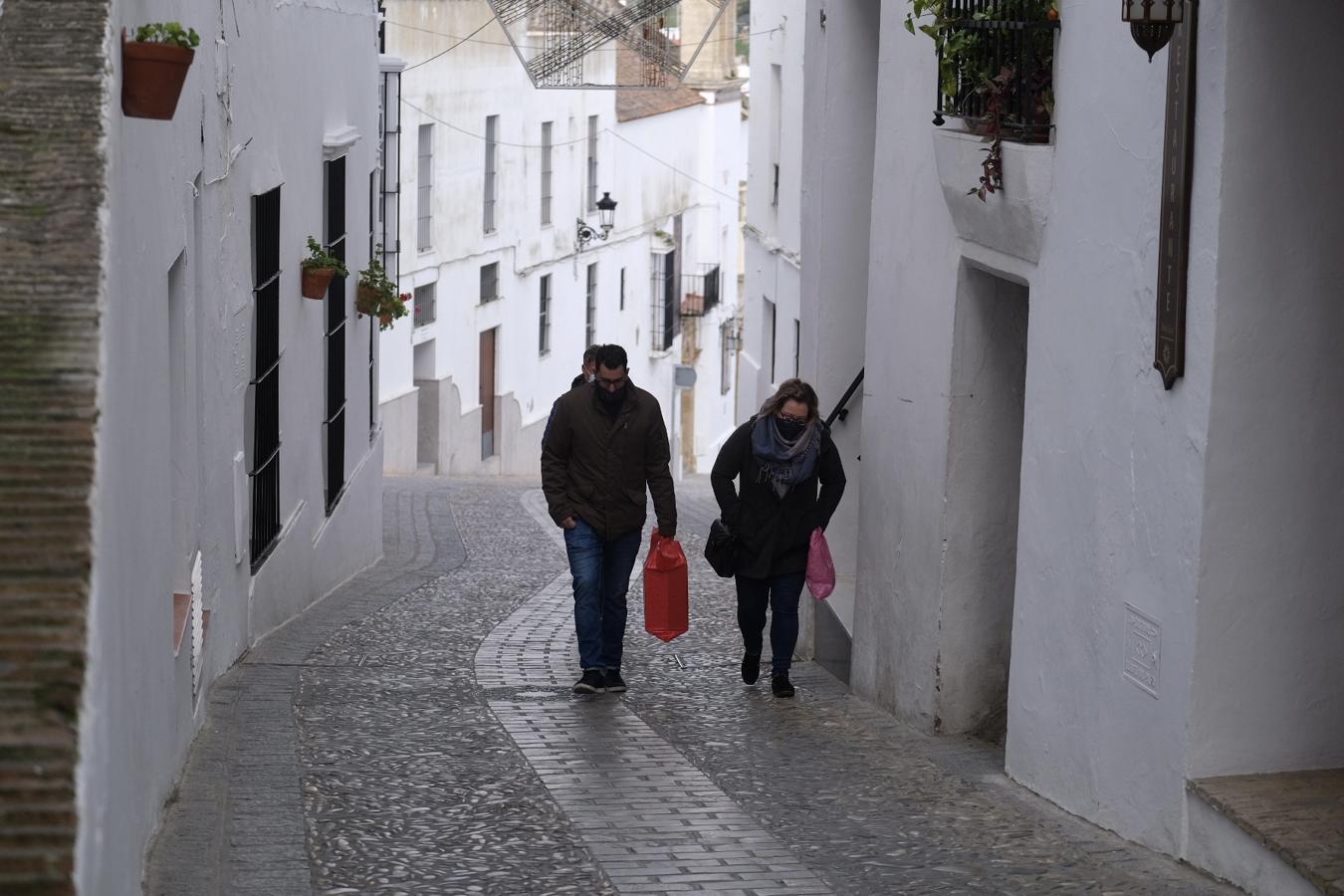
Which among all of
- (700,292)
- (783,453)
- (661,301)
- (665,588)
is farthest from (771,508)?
(700,292)

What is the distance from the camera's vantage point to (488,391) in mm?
30797

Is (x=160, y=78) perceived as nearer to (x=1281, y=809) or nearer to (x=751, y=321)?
(x=1281, y=809)

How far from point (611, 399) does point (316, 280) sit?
9.96ft

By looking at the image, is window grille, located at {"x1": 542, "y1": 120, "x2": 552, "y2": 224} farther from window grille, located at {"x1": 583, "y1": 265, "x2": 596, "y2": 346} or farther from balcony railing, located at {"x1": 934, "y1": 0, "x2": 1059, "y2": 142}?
balcony railing, located at {"x1": 934, "y1": 0, "x2": 1059, "y2": 142}

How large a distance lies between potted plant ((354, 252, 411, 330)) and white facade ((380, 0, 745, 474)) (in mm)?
11286

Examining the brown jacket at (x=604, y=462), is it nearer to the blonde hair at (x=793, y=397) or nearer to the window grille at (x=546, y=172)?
the blonde hair at (x=793, y=397)

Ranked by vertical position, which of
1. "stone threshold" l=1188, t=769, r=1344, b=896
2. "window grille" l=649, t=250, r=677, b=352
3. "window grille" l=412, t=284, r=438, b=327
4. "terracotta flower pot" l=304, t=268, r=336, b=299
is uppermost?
"terracotta flower pot" l=304, t=268, r=336, b=299

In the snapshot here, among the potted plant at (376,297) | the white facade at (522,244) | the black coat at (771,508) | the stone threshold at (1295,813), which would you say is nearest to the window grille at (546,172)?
the white facade at (522,244)

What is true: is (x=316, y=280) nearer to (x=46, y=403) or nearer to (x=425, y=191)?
(x=46, y=403)

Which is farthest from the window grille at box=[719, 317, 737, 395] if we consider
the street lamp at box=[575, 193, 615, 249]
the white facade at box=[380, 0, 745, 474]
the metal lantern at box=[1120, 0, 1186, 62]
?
the metal lantern at box=[1120, 0, 1186, 62]

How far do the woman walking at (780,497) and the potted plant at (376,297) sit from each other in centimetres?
527

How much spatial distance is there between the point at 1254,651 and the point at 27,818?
372 cm

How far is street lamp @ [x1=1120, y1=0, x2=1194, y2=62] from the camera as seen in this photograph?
5.51 m

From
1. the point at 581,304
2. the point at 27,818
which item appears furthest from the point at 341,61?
the point at 581,304
